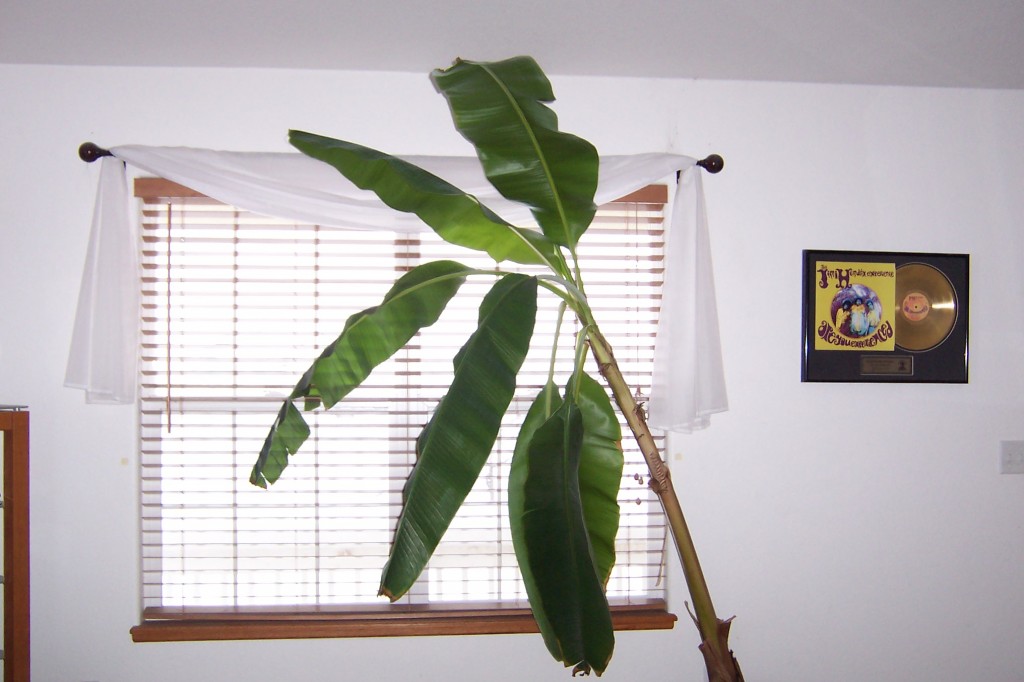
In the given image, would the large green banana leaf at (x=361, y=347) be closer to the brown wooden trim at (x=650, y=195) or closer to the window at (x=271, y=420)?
the window at (x=271, y=420)

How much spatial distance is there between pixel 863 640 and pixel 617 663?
788 mm

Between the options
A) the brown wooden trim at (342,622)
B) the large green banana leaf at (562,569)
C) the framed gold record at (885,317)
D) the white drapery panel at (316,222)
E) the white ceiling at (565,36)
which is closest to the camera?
the large green banana leaf at (562,569)

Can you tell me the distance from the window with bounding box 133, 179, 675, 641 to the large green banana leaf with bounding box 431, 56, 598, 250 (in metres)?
0.71

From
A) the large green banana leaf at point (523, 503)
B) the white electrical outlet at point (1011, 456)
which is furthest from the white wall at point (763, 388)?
the large green banana leaf at point (523, 503)

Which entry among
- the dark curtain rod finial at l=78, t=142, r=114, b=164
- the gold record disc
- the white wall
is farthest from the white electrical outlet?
the dark curtain rod finial at l=78, t=142, r=114, b=164

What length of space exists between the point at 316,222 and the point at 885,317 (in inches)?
69.6

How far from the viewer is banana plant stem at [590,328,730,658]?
1143 millimetres

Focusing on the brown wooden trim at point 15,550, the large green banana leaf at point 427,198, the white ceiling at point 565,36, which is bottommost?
the brown wooden trim at point 15,550

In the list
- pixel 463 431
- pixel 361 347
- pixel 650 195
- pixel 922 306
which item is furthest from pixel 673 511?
pixel 922 306

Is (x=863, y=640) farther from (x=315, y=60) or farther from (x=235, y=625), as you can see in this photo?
(x=315, y=60)

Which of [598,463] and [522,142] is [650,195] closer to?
[522,142]

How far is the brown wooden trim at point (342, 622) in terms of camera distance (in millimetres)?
1824

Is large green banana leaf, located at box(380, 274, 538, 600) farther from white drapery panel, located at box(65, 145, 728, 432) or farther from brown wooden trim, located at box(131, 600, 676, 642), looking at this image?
brown wooden trim, located at box(131, 600, 676, 642)

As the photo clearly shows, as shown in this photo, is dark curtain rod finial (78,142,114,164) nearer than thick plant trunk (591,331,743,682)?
No
